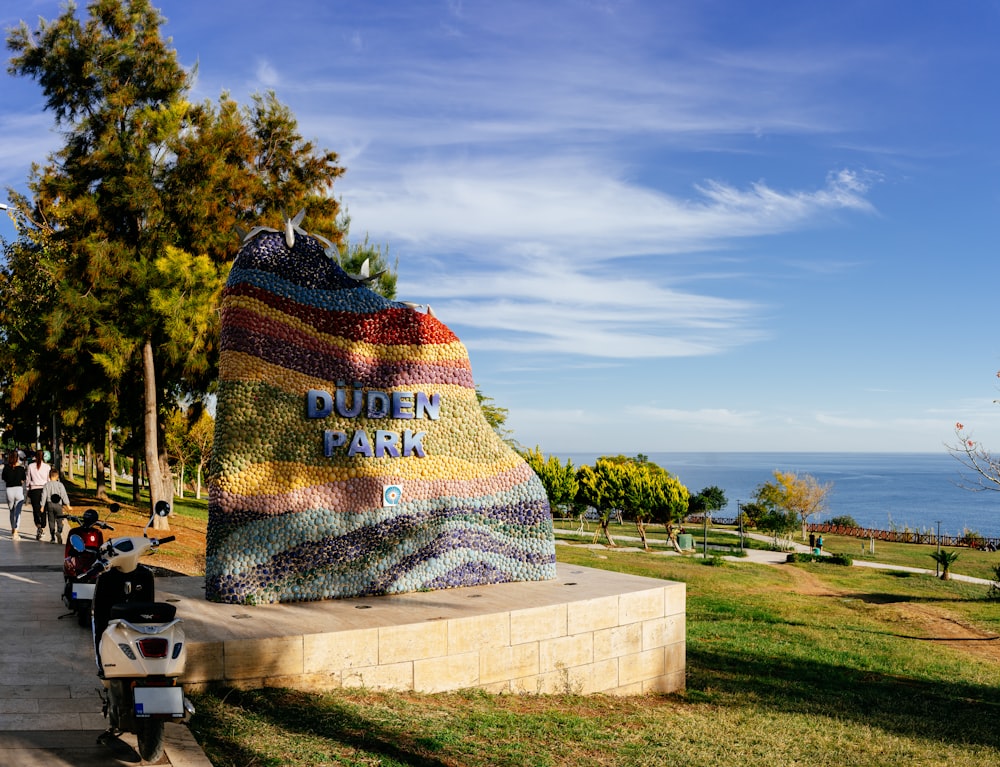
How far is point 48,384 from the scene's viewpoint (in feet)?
79.8

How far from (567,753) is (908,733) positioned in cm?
536

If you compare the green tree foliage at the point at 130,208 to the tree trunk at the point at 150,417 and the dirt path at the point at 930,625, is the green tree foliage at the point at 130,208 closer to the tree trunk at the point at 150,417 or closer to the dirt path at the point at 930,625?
the tree trunk at the point at 150,417

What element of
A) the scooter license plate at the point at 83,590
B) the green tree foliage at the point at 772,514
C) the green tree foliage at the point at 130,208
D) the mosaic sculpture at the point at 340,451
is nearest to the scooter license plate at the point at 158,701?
the scooter license plate at the point at 83,590

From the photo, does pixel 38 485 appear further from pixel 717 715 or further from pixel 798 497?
pixel 798 497

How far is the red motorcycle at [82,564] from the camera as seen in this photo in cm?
1023

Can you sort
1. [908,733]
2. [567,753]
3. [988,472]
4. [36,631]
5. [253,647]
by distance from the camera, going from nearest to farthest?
[567,753] < [253,647] < [36,631] < [908,733] < [988,472]

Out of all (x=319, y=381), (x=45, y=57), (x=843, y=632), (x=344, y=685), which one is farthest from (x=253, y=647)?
(x=45, y=57)

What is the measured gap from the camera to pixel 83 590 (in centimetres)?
1022

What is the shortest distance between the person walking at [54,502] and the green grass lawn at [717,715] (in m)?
9.72

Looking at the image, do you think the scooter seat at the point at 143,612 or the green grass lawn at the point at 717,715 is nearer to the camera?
the scooter seat at the point at 143,612

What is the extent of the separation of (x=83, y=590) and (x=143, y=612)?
182 inches

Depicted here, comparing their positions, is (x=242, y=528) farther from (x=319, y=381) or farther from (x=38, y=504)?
(x=38, y=504)

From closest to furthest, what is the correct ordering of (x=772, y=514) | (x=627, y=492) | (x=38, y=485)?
(x=38, y=485) < (x=627, y=492) < (x=772, y=514)

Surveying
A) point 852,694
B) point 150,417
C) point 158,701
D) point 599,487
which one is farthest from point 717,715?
point 599,487
